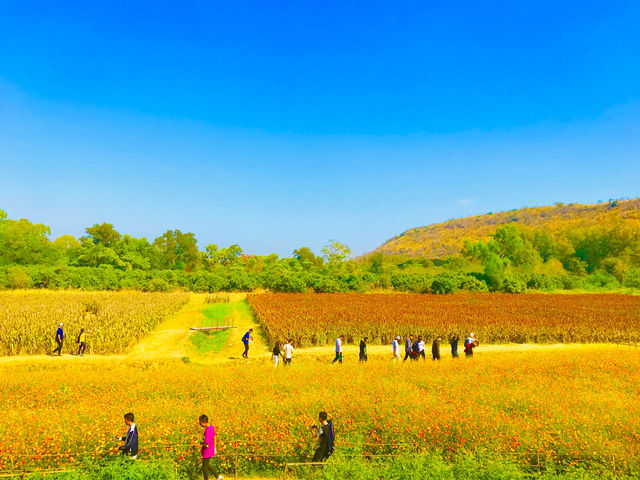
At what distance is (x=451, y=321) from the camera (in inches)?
1208

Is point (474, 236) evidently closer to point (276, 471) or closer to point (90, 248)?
point (90, 248)

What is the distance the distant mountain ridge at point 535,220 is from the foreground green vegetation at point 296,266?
5450 cm

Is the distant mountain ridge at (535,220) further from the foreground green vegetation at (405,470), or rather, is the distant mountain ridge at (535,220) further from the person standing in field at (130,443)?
the person standing in field at (130,443)

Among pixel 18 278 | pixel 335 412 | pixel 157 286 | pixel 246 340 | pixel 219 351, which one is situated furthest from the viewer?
pixel 157 286

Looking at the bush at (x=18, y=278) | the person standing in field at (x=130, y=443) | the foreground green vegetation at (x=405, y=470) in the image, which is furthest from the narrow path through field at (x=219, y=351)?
the bush at (x=18, y=278)

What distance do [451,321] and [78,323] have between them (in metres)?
27.9

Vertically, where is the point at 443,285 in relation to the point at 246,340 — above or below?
above

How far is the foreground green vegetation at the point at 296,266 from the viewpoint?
5547 centimetres

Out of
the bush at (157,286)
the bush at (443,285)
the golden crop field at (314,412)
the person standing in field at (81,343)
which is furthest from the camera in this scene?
the bush at (443,285)

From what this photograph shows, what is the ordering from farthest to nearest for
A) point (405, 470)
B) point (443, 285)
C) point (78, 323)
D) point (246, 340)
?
point (443, 285) → point (78, 323) → point (246, 340) → point (405, 470)

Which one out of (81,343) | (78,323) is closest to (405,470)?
(81,343)

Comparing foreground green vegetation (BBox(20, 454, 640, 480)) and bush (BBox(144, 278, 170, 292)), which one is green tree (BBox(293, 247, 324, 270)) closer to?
bush (BBox(144, 278, 170, 292))

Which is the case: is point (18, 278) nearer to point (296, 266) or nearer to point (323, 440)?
point (296, 266)

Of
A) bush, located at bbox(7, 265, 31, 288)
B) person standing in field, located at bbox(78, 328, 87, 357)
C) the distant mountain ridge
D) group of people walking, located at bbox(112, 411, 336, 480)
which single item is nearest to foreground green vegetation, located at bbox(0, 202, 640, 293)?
bush, located at bbox(7, 265, 31, 288)
